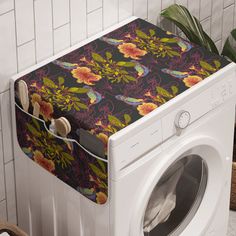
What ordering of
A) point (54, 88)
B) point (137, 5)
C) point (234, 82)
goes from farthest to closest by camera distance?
point (137, 5)
point (234, 82)
point (54, 88)

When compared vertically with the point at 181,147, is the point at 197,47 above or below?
above

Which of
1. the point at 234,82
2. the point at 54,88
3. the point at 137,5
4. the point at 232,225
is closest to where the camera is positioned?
the point at 54,88

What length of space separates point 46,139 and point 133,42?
52 centimetres

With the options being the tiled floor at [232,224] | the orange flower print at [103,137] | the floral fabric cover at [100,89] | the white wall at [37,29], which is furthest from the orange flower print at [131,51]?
the tiled floor at [232,224]

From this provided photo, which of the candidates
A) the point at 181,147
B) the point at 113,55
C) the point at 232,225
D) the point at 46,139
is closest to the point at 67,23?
the point at 113,55

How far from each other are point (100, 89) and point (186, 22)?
2.06 feet

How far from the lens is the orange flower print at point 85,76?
2664 mm

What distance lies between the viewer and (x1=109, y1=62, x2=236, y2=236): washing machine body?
8.18 ft

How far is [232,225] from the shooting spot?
344 centimetres

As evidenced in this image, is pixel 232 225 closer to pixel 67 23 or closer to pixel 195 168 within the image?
pixel 195 168

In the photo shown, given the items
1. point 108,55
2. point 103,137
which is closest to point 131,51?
point 108,55

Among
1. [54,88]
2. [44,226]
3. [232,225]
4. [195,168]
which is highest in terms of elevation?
[54,88]

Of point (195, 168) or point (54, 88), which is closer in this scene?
point (54, 88)

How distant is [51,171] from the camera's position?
8.86ft
